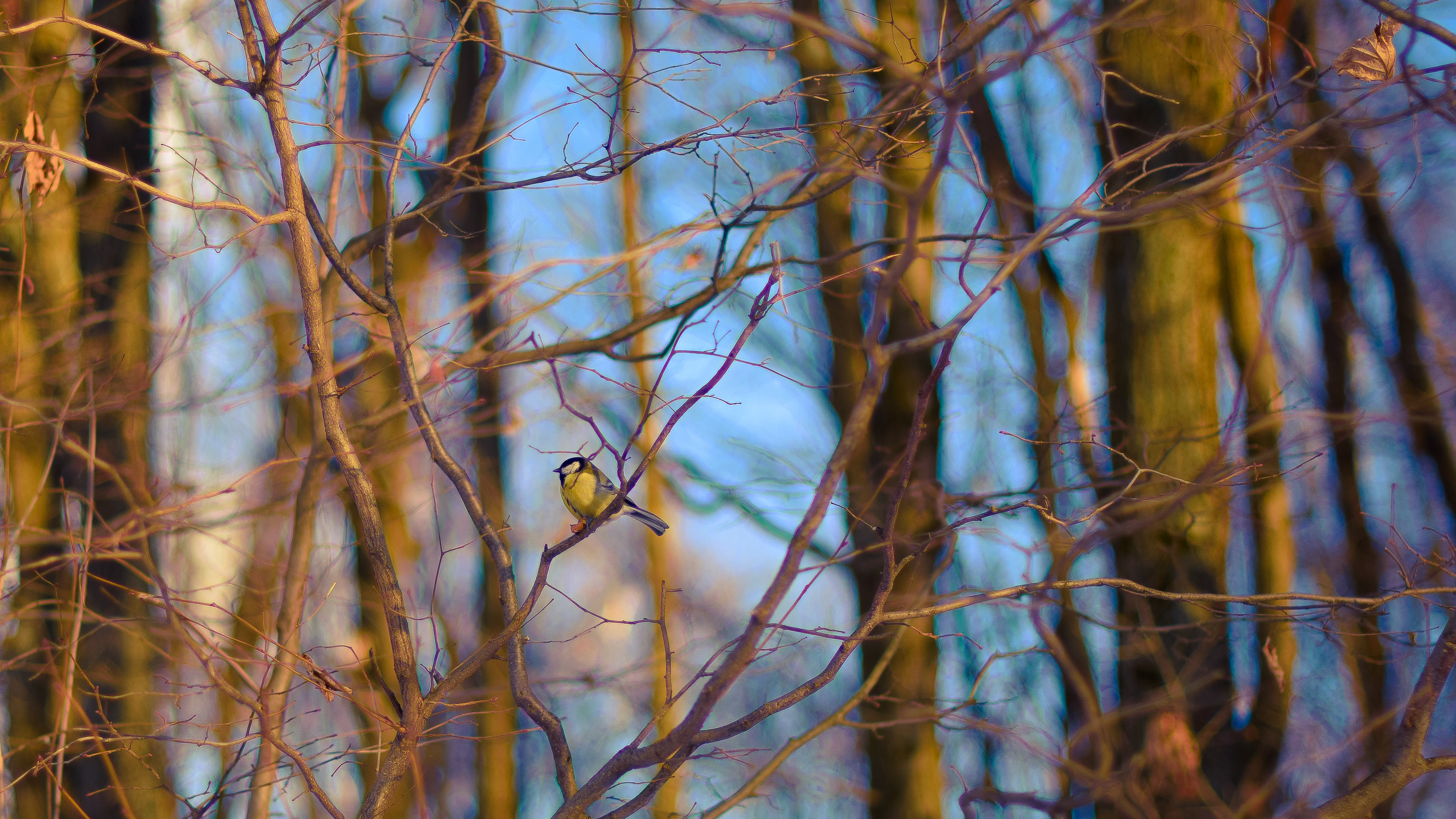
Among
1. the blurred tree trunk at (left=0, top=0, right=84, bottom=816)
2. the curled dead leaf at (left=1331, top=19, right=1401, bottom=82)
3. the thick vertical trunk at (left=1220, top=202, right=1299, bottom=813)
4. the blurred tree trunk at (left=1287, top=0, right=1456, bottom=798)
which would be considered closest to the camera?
the curled dead leaf at (left=1331, top=19, right=1401, bottom=82)

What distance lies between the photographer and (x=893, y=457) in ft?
18.7

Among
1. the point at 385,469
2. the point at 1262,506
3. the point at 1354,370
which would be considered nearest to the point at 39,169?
the point at 385,469

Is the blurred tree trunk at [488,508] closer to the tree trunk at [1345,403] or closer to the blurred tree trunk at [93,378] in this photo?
the blurred tree trunk at [93,378]

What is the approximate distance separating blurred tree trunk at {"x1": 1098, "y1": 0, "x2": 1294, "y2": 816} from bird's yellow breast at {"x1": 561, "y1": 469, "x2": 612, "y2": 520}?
7.14 feet

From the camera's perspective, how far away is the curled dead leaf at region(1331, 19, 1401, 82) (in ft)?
7.63

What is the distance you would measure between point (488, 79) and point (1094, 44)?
358 cm

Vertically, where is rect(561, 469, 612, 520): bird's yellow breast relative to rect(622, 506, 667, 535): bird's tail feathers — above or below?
above

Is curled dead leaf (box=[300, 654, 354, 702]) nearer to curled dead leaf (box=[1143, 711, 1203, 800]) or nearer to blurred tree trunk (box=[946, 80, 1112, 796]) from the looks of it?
blurred tree trunk (box=[946, 80, 1112, 796])

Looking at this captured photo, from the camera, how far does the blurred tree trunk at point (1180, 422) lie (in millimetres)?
3932

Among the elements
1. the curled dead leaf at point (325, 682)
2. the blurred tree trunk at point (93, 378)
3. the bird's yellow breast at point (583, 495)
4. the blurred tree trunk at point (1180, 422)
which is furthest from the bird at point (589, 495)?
the blurred tree trunk at point (93, 378)

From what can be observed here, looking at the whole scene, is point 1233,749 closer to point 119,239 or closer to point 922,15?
point 922,15

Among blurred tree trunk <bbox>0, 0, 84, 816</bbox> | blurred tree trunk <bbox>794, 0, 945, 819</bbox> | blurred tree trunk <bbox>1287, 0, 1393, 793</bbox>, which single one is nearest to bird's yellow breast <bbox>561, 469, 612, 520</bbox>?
blurred tree trunk <bbox>794, 0, 945, 819</bbox>

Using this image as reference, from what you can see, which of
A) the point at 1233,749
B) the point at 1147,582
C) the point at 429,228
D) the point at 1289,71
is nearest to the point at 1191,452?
the point at 1147,582

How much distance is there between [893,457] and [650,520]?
2681mm
